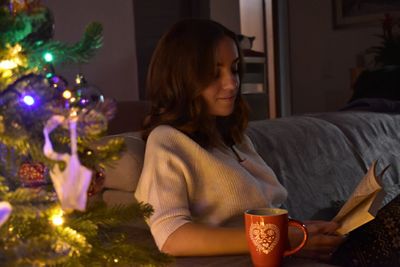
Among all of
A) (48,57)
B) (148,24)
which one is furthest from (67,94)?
(148,24)

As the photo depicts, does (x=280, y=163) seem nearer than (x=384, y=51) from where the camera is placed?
Yes

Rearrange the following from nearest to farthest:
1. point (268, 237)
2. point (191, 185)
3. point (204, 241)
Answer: point (268, 237), point (204, 241), point (191, 185)

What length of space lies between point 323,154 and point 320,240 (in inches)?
34.3

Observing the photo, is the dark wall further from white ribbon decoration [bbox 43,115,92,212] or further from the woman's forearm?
white ribbon decoration [bbox 43,115,92,212]

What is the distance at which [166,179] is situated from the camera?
3.49 ft

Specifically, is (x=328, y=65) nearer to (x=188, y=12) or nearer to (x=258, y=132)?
(x=188, y=12)

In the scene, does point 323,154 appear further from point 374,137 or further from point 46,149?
point 46,149

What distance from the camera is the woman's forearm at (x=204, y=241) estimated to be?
1008 millimetres

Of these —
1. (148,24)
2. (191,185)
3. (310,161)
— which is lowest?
(310,161)

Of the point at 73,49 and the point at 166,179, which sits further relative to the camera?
the point at 166,179

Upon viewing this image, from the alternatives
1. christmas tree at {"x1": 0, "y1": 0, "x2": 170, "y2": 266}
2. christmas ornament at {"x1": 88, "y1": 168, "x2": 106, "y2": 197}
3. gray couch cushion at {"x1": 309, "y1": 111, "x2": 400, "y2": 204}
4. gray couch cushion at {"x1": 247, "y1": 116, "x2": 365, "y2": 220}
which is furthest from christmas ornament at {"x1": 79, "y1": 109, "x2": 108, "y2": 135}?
gray couch cushion at {"x1": 309, "y1": 111, "x2": 400, "y2": 204}

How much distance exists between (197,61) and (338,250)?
19.7 inches

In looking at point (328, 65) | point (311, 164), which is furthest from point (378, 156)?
point (328, 65)

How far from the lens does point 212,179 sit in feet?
3.77
